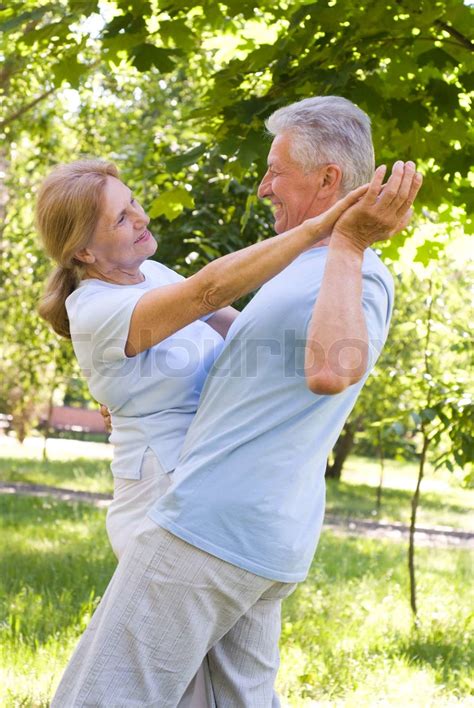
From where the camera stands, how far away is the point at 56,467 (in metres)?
18.2

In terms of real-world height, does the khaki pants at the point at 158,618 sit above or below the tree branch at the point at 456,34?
below

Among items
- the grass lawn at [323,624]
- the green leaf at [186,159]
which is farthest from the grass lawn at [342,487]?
the green leaf at [186,159]

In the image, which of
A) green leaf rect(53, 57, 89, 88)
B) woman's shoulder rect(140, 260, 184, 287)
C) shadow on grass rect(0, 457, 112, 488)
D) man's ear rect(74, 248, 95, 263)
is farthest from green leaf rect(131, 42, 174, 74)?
shadow on grass rect(0, 457, 112, 488)

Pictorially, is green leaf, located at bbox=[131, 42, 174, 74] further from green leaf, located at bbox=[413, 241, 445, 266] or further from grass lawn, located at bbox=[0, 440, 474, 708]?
grass lawn, located at bbox=[0, 440, 474, 708]

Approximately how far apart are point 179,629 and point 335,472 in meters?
21.4

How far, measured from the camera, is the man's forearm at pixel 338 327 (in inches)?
70.4

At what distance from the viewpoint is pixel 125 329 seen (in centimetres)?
211

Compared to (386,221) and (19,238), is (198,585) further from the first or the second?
(19,238)

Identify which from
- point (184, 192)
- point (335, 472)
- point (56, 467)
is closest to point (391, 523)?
point (56, 467)

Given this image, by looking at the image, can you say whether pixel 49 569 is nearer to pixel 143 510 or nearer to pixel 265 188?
pixel 143 510

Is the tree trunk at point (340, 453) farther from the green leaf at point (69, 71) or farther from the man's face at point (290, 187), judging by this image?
the man's face at point (290, 187)

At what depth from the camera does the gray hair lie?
6.97 feet

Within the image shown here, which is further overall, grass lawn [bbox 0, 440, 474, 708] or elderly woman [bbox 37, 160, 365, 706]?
grass lawn [bbox 0, 440, 474, 708]

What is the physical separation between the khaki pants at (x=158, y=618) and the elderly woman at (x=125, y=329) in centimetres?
16
